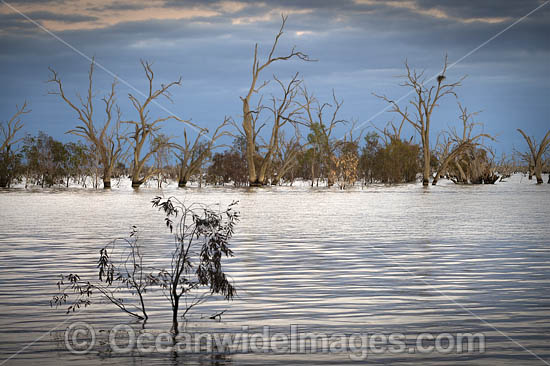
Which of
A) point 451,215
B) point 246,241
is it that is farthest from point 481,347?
point 451,215

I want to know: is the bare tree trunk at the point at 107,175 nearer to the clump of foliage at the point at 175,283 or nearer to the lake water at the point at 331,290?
the lake water at the point at 331,290

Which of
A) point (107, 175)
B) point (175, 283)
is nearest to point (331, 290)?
point (175, 283)

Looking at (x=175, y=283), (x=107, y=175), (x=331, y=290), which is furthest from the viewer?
(x=107, y=175)

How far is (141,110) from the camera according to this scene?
47.9m

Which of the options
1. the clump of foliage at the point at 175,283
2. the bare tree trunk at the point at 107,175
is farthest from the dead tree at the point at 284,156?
the clump of foliage at the point at 175,283

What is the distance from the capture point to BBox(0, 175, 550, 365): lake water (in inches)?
193

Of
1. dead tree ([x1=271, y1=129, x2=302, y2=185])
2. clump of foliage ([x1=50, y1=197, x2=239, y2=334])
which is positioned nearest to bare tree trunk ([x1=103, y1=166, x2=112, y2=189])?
dead tree ([x1=271, y1=129, x2=302, y2=185])

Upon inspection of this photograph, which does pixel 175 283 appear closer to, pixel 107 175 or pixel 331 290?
pixel 331 290

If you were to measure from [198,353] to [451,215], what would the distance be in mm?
15777

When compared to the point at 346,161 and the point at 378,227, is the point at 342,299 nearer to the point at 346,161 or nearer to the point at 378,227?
the point at 378,227

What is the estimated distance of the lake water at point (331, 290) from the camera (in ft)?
16.1

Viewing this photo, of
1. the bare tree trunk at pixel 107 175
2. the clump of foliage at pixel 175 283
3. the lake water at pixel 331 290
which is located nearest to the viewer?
the lake water at pixel 331 290

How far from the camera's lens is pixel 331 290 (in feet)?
24.4

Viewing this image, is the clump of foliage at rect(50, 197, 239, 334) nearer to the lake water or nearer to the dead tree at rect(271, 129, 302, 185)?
the lake water
